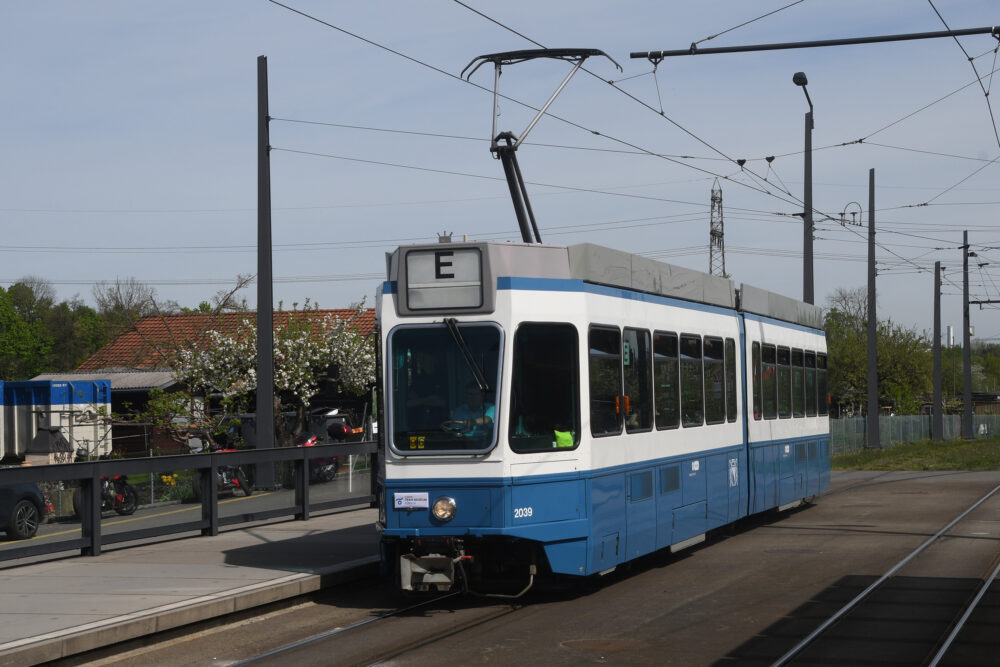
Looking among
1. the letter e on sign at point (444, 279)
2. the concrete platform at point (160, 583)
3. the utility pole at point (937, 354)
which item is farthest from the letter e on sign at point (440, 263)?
the utility pole at point (937, 354)

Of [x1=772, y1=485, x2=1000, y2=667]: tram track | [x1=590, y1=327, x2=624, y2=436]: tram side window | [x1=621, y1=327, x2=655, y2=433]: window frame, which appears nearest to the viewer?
[x1=772, y1=485, x2=1000, y2=667]: tram track

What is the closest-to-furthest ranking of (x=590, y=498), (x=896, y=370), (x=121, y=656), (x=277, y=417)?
(x=121, y=656)
(x=590, y=498)
(x=277, y=417)
(x=896, y=370)

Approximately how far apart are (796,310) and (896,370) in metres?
55.2

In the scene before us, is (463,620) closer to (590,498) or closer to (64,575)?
(590,498)

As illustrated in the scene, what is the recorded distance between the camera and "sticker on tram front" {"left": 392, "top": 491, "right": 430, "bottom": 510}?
10.3 meters

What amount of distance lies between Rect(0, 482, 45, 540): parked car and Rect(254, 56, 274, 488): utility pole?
5232 millimetres

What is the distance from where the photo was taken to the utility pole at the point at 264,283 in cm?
1841

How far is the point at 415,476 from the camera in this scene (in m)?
10.4

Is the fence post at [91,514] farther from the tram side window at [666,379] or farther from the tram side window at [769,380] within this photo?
the tram side window at [769,380]

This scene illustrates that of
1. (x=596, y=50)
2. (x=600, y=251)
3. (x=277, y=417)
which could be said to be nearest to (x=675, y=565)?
(x=600, y=251)

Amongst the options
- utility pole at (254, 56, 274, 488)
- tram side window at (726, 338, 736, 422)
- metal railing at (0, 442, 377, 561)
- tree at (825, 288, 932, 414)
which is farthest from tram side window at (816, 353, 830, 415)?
tree at (825, 288, 932, 414)

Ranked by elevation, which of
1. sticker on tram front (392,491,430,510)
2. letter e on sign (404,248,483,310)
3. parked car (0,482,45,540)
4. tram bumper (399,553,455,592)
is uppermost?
letter e on sign (404,248,483,310)

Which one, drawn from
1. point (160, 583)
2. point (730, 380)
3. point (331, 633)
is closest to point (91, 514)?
point (160, 583)

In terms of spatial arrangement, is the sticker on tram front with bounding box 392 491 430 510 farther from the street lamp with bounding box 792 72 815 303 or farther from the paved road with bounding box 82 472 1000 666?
the street lamp with bounding box 792 72 815 303
